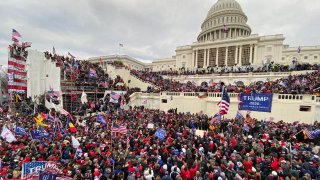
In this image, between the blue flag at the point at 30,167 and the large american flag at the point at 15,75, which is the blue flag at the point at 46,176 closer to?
the blue flag at the point at 30,167

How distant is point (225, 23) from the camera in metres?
71.2

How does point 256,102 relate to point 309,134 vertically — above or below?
above

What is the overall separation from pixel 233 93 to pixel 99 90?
2199cm

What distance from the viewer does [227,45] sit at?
174 ft

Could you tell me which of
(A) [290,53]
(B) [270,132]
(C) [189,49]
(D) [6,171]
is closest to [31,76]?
(D) [6,171]

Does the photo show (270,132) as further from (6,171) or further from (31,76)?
(31,76)

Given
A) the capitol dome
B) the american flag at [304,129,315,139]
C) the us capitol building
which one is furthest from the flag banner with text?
the capitol dome

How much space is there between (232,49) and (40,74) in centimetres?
4865

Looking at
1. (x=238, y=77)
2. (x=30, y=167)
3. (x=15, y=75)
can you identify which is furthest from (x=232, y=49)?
(x=30, y=167)

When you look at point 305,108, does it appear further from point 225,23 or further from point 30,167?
point 225,23

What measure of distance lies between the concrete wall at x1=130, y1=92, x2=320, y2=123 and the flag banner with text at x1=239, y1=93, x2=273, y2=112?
6.18 feet

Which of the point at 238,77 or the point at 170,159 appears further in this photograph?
the point at 238,77

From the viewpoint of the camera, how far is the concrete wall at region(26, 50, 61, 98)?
26.0 meters

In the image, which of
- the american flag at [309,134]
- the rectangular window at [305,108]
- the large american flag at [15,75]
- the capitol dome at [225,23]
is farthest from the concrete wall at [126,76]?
the capitol dome at [225,23]
